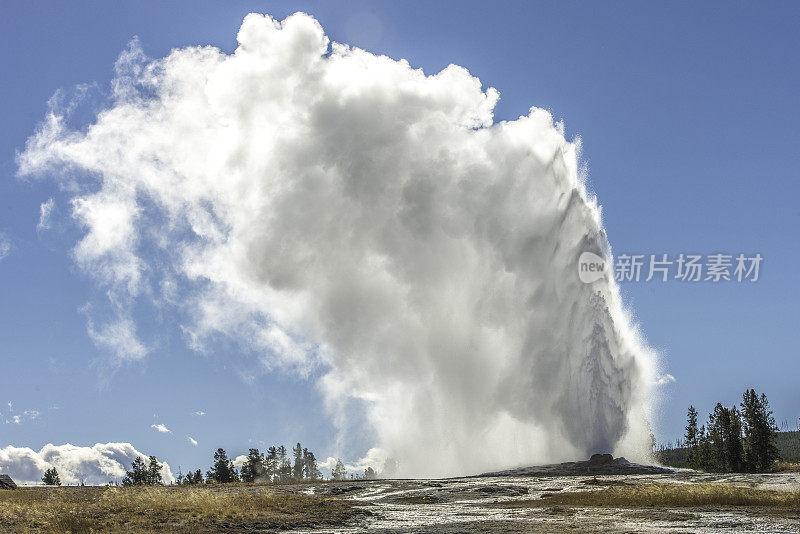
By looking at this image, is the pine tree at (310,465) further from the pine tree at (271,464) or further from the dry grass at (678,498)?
the dry grass at (678,498)

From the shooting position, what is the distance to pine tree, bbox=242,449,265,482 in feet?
417

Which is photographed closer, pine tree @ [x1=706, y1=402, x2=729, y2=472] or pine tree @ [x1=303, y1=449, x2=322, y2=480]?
pine tree @ [x1=706, y1=402, x2=729, y2=472]

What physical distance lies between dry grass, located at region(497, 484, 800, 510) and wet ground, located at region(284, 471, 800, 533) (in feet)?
6.84

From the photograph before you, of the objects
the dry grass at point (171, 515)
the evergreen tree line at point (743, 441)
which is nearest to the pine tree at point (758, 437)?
the evergreen tree line at point (743, 441)

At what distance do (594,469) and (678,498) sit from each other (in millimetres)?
30023

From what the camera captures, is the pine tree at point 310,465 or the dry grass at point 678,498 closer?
the dry grass at point 678,498

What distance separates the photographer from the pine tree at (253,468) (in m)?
127

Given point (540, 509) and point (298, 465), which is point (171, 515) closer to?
point (540, 509)

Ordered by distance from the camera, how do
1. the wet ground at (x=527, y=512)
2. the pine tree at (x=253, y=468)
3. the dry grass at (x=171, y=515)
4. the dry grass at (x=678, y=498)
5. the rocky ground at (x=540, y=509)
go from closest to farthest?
the dry grass at (x=171, y=515) → the wet ground at (x=527, y=512) → the rocky ground at (x=540, y=509) → the dry grass at (x=678, y=498) → the pine tree at (x=253, y=468)

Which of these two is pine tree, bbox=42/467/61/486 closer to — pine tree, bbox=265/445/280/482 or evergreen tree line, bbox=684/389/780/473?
pine tree, bbox=265/445/280/482

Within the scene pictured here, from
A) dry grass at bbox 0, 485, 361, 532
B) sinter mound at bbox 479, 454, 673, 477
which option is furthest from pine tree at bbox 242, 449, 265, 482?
dry grass at bbox 0, 485, 361, 532

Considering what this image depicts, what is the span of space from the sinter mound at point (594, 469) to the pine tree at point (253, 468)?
A: 243 feet

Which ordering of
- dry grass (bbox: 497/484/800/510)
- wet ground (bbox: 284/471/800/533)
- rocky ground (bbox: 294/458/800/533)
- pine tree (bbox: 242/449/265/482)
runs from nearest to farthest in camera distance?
1. wet ground (bbox: 284/471/800/533)
2. rocky ground (bbox: 294/458/800/533)
3. dry grass (bbox: 497/484/800/510)
4. pine tree (bbox: 242/449/265/482)

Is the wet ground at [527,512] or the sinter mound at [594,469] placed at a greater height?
the wet ground at [527,512]
